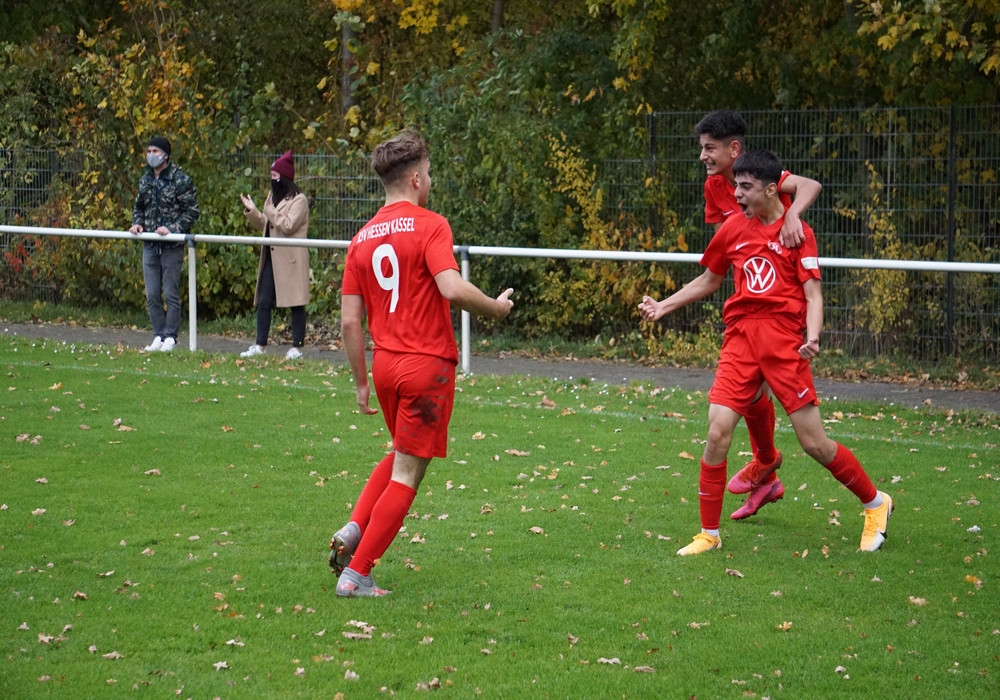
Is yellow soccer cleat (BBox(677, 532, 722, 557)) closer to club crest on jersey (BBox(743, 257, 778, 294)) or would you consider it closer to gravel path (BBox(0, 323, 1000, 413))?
club crest on jersey (BBox(743, 257, 778, 294))

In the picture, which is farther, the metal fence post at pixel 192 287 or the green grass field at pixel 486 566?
the metal fence post at pixel 192 287

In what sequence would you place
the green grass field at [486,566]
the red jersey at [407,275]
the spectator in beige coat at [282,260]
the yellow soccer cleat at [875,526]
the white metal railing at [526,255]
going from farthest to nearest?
the spectator in beige coat at [282,260]
the white metal railing at [526,255]
the yellow soccer cleat at [875,526]
the red jersey at [407,275]
the green grass field at [486,566]

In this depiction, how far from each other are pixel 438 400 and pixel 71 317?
12235 millimetres

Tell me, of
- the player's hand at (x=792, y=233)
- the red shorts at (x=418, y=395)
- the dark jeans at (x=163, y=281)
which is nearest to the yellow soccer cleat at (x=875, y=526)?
the player's hand at (x=792, y=233)

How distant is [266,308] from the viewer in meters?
13.0

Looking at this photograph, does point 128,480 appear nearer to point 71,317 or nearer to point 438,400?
point 438,400

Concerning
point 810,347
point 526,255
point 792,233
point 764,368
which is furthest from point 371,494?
point 526,255

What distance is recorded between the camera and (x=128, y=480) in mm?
7426

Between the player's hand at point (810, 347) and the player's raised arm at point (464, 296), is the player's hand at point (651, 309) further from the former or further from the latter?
the player's raised arm at point (464, 296)

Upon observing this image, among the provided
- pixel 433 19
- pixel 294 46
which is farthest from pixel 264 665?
pixel 294 46

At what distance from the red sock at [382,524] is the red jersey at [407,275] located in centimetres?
60

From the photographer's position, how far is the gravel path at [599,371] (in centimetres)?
1091

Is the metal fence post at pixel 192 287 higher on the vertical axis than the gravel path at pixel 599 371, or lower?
higher

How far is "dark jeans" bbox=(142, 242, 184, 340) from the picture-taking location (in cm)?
1307
